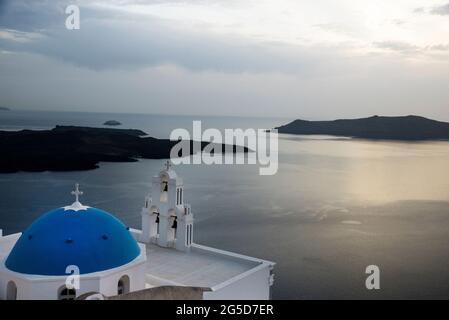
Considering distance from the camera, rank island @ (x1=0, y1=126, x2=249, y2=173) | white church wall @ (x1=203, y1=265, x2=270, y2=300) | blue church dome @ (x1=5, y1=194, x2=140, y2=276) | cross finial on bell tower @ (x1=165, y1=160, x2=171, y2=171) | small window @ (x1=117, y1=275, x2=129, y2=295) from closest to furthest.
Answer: blue church dome @ (x1=5, y1=194, x2=140, y2=276)
small window @ (x1=117, y1=275, x2=129, y2=295)
white church wall @ (x1=203, y1=265, x2=270, y2=300)
cross finial on bell tower @ (x1=165, y1=160, x2=171, y2=171)
island @ (x1=0, y1=126, x2=249, y2=173)

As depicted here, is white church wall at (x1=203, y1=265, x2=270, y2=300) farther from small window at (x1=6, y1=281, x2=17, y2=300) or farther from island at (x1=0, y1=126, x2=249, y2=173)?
island at (x1=0, y1=126, x2=249, y2=173)

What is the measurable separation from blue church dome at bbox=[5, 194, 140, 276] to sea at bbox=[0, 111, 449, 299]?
13.0m

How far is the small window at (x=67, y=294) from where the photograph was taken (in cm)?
938

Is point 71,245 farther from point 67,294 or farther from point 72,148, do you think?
point 72,148

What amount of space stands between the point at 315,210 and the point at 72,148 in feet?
113

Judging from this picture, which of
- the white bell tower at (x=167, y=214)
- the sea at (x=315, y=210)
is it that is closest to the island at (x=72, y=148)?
the sea at (x=315, y=210)

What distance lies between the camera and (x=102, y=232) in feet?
33.3

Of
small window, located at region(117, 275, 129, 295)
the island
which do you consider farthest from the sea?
small window, located at region(117, 275, 129, 295)

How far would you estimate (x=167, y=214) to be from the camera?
15047 mm

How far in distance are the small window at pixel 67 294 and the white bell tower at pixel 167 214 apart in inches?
210

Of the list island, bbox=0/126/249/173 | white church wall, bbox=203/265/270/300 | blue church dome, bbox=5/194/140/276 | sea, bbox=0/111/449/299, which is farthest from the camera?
island, bbox=0/126/249/173

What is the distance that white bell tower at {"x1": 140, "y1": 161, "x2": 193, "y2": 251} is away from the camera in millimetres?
14680
